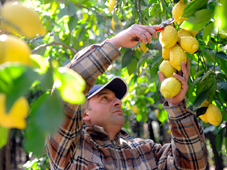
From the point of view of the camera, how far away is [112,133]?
194cm

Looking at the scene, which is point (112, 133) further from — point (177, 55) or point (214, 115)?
point (177, 55)

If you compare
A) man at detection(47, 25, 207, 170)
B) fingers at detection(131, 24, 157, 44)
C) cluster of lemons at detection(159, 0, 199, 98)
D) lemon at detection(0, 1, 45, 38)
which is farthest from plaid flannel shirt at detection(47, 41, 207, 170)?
lemon at detection(0, 1, 45, 38)

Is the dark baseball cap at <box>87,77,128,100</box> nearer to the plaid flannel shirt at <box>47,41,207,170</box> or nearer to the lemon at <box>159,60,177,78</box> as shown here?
the plaid flannel shirt at <box>47,41,207,170</box>

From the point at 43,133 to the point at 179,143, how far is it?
1.49 m

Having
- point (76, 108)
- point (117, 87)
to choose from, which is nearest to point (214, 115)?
point (76, 108)

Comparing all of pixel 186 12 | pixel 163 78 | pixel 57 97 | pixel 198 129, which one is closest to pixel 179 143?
pixel 198 129

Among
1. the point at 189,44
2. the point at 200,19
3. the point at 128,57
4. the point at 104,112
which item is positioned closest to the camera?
the point at 200,19

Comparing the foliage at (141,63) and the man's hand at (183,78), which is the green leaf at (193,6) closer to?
the foliage at (141,63)

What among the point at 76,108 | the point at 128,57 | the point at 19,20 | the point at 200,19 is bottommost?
the point at 76,108

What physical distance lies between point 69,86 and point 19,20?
15cm

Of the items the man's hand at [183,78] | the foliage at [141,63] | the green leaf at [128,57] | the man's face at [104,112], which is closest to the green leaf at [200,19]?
the foliage at [141,63]

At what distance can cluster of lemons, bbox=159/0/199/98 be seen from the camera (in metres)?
1.20

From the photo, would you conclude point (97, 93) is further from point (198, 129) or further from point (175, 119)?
point (198, 129)

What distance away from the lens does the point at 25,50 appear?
0.43 meters
